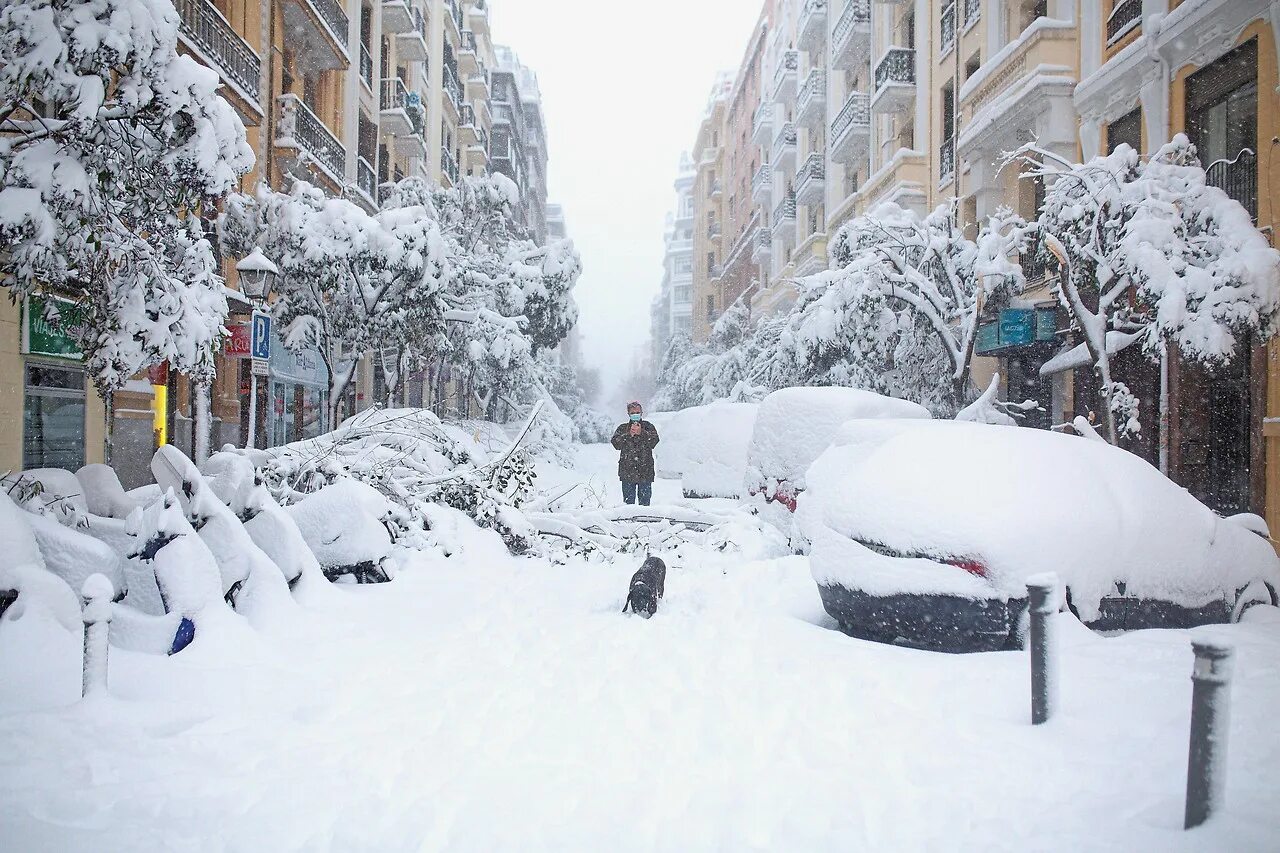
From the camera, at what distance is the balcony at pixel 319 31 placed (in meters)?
18.8

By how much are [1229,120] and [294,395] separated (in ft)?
60.6

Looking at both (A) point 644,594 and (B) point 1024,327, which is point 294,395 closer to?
(B) point 1024,327

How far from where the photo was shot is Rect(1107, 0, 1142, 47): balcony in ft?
41.3

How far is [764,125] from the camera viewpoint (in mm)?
41219

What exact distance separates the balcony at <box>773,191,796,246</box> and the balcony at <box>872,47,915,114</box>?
1197cm

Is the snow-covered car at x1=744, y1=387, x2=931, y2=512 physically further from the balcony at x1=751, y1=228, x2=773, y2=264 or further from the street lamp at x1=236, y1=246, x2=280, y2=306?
the balcony at x1=751, y1=228, x2=773, y2=264

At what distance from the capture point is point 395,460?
8.91 meters

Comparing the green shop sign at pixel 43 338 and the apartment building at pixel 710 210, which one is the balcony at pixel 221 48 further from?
the apartment building at pixel 710 210

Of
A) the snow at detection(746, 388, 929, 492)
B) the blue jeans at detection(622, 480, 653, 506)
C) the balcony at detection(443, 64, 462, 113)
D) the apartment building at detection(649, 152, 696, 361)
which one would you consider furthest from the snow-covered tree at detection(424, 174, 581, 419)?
the apartment building at detection(649, 152, 696, 361)

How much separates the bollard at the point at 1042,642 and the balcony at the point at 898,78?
21.0 meters

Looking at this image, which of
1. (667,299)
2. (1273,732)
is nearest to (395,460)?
(1273,732)

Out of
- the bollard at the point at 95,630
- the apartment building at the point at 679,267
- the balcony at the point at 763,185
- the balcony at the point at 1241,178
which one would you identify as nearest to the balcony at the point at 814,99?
the balcony at the point at 763,185

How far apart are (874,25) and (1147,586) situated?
78.6 ft

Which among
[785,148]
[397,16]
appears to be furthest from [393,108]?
[785,148]
